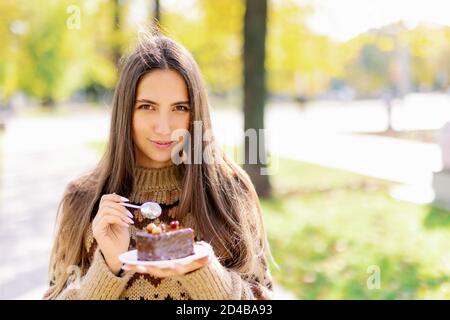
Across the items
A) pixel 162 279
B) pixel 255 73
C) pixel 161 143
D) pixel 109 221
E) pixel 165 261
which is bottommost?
pixel 162 279

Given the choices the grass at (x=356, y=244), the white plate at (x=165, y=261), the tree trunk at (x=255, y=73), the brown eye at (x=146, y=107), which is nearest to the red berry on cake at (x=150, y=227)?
the white plate at (x=165, y=261)

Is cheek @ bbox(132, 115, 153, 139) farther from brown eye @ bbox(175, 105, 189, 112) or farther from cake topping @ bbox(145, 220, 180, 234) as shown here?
A: cake topping @ bbox(145, 220, 180, 234)

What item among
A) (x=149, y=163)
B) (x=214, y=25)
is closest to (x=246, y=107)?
(x=214, y=25)

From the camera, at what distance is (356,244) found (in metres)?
6.60

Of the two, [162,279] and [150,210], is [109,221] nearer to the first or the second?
[150,210]

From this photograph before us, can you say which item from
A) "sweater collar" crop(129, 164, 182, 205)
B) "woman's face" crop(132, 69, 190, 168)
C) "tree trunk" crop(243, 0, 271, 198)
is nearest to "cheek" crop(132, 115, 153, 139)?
"woman's face" crop(132, 69, 190, 168)

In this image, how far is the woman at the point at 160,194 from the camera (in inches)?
81.5

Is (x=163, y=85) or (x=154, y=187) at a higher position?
(x=163, y=85)

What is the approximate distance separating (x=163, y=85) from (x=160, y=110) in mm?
95

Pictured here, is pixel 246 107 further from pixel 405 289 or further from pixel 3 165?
pixel 3 165

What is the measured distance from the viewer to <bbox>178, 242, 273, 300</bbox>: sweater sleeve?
6.41 ft

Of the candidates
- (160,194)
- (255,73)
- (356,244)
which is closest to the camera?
(160,194)

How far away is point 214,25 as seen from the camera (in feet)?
43.2

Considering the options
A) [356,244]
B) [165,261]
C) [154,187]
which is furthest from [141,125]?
[356,244]
